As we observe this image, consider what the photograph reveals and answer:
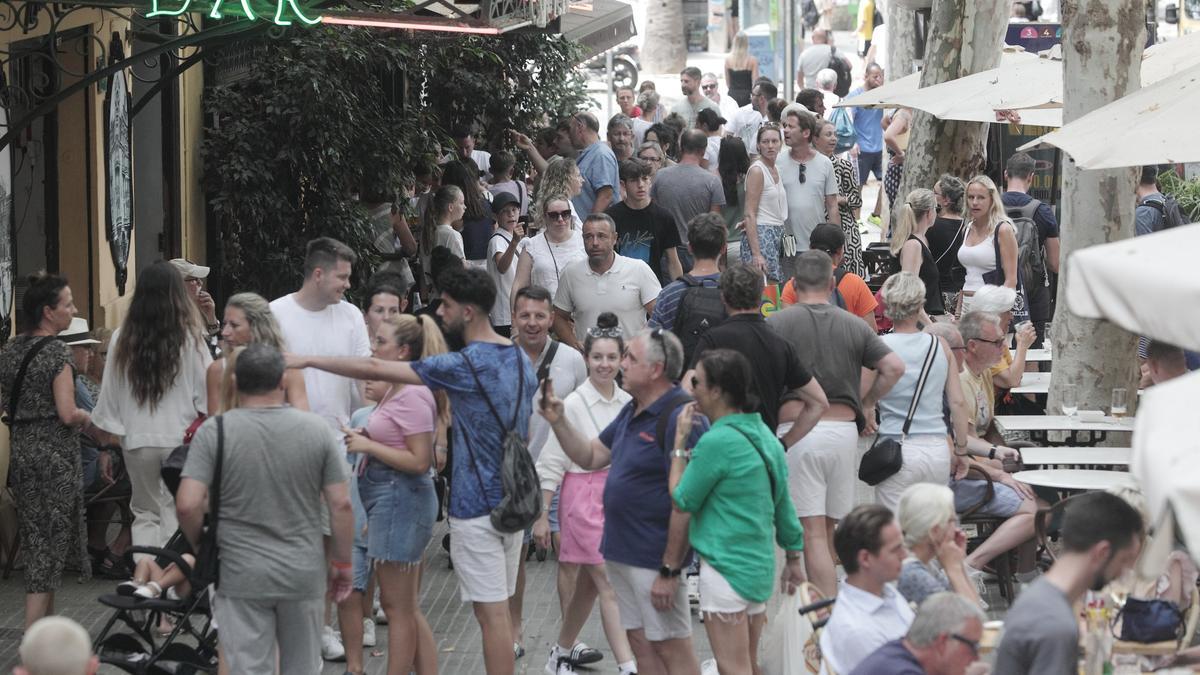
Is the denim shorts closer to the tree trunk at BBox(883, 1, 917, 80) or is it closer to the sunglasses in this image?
the sunglasses

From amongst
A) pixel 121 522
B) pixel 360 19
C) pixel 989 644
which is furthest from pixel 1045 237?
pixel 989 644

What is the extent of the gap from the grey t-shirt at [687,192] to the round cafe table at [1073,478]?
5.31 m

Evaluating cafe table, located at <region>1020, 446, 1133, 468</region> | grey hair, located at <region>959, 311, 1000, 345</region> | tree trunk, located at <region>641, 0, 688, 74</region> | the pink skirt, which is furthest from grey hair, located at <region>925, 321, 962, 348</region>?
tree trunk, located at <region>641, 0, 688, 74</region>

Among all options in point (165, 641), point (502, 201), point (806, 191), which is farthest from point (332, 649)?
point (806, 191)

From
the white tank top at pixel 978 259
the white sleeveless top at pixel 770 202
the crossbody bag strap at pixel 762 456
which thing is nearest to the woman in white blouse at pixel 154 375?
the crossbody bag strap at pixel 762 456

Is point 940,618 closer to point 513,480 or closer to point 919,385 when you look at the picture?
point 513,480

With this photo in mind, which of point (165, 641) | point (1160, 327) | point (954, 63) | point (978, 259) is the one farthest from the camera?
point (954, 63)

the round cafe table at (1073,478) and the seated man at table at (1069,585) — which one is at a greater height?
the seated man at table at (1069,585)

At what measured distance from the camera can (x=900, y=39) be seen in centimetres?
2488

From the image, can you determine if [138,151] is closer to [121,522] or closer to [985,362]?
[121,522]

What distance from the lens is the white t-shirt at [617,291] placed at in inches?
408

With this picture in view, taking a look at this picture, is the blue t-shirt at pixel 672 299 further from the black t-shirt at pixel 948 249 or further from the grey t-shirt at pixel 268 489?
the black t-shirt at pixel 948 249

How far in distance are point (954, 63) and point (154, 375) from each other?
11.6 metres

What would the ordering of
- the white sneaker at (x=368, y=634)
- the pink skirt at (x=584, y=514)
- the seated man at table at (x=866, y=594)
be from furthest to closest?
1. the white sneaker at (x=368, y=634)
2. the pink skirt at (x=584, y=514)
3. the seated man at table at (x=866, y=594)
